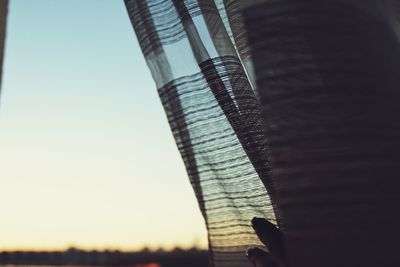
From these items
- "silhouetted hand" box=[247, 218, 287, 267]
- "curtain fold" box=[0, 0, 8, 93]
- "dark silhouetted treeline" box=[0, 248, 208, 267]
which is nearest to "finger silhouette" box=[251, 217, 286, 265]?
"silhouetted hand" box=[247, 218, 287, 267]

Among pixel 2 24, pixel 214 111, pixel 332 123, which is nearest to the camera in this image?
pixel 332 123

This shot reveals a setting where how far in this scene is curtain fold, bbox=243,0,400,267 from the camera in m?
0.36

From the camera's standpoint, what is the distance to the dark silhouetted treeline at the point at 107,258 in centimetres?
99

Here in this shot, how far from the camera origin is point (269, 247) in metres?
0.46

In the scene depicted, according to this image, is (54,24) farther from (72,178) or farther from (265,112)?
(265,112)

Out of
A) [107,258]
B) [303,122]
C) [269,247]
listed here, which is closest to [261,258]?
[269,247]

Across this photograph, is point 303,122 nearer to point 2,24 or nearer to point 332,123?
point 332,123

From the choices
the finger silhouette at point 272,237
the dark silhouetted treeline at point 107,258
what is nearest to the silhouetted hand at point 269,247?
the finger silhouette at point 272,237

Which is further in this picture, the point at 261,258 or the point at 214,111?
the point at 214,111

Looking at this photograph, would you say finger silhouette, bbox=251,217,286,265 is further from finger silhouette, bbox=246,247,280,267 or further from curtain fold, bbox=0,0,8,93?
curtain fold, bbox=0,0,8,93

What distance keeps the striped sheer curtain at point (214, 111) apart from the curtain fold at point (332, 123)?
0.31 feet

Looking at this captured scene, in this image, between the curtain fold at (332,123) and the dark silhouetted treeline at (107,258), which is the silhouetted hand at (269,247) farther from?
the dark silhouetted treeline at (107,258)

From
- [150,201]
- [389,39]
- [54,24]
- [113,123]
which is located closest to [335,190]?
[389,39]

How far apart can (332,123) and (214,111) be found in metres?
0.21
